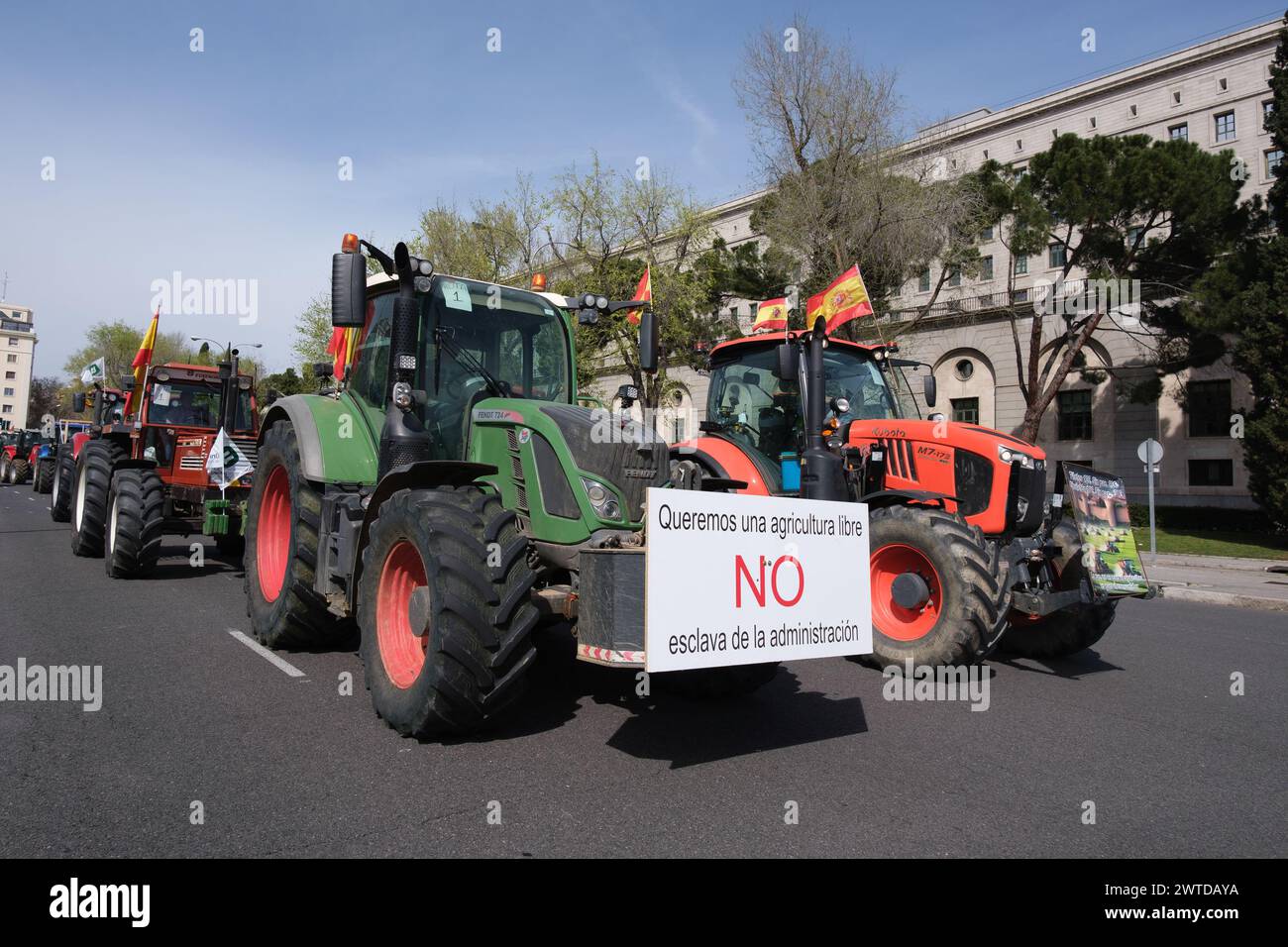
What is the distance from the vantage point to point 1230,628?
992 centimetres

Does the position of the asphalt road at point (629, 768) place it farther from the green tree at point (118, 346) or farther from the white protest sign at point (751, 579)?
the green tree at point (118, 346)

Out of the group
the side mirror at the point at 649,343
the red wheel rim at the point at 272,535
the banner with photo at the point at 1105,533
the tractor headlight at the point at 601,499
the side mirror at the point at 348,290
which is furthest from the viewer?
the red wheel rim at the point at 272,535

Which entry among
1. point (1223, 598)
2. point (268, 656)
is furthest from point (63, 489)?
point (1223, 598)

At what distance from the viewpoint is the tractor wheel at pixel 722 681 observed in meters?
5.17

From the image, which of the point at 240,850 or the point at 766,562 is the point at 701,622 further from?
the point at 240,850

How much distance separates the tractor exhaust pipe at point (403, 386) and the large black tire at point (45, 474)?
97.6ft

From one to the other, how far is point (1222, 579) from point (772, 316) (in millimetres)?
11850

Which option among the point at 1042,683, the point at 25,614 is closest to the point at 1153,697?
the point at 1042,683

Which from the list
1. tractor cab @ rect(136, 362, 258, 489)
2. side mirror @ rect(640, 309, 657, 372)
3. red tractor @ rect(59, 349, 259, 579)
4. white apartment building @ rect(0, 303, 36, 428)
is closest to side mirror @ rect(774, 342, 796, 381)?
side mirror @ rect(640, 309, 657, 372)

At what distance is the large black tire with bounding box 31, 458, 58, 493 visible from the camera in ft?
94.9

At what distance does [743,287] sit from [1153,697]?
22640 millimetres

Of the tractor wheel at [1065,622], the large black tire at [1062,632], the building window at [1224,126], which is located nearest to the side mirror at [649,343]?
the tractor wheel at [1065,622]

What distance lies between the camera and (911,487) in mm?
7441

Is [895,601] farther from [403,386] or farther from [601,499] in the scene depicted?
[403,386]
